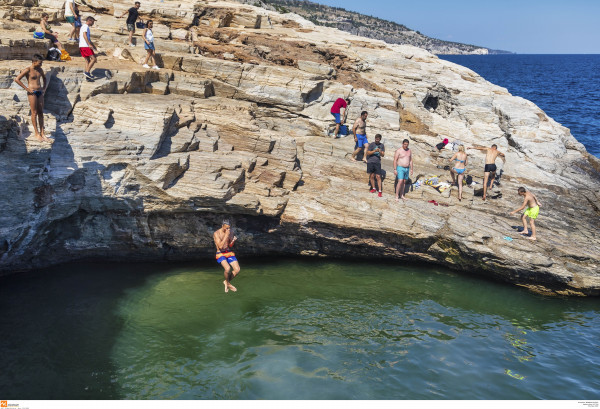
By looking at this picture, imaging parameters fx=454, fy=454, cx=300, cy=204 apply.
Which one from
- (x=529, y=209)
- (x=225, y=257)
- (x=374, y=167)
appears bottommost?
(x=225, y=257)

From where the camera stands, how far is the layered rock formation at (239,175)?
46.7 feet

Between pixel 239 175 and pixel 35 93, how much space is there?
6.50 meters

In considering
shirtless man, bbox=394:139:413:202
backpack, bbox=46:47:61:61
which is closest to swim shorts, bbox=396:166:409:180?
shirtless man, bbox=394:139:413:202

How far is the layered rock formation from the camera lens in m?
14.2

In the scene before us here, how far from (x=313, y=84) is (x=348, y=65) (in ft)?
17.1

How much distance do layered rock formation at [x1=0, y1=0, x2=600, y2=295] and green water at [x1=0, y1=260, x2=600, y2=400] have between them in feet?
3.27

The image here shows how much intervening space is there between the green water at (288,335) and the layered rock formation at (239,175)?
3.27 feet

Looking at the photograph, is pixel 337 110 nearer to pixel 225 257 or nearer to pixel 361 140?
pixel 361 140

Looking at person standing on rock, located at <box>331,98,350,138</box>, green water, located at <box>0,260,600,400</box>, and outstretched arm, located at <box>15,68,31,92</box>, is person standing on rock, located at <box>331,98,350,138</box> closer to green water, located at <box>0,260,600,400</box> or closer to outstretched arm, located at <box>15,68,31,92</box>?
green water, located at <box>0,260,600,400</box>

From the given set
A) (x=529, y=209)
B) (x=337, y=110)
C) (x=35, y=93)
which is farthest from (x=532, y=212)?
(x=35, y=93)

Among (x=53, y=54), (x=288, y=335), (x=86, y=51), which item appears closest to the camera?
(x=288, y=335)

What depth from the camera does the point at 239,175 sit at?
1536cm
